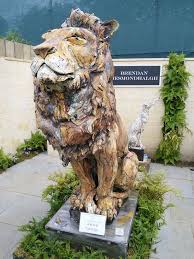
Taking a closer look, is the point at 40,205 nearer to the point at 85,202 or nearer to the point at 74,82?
the point at 85,202

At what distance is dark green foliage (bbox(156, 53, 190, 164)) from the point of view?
471 centimetres

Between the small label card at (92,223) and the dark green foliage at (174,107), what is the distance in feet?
9.76

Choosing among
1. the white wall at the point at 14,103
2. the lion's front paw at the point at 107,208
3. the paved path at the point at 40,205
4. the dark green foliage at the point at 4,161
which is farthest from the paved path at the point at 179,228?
the white wall at the point at 14,103

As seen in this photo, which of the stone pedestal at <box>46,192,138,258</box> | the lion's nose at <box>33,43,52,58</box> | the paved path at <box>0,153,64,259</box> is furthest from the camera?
the paved path at <box>0,153,64,259</box>

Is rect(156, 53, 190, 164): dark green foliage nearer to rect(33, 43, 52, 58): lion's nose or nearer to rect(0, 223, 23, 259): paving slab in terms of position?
rect(0, 223, 23, 259): paving slab

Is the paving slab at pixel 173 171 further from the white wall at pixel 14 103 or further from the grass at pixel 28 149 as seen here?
the white wall at pixel 14 103

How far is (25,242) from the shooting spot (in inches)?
91.6

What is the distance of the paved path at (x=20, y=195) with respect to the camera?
2.68m

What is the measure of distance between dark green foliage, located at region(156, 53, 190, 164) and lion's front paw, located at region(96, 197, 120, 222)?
2.82 m

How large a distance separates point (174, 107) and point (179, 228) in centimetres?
256

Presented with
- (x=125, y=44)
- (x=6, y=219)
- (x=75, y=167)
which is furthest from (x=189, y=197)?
(x=125, y=44)

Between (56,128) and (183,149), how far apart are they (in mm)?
3982

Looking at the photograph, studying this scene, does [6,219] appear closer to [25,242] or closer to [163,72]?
[25,242]

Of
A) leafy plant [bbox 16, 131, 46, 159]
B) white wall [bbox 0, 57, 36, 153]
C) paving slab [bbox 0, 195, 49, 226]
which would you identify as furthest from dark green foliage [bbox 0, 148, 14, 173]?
paving slab [bbox 0, 195, 49, 226]
